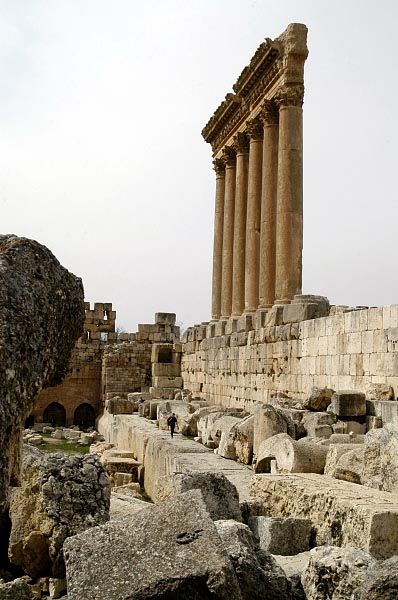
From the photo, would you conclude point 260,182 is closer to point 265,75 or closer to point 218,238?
point 265,75

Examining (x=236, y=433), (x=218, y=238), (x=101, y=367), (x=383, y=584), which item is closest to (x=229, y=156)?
(x=218, y=238)

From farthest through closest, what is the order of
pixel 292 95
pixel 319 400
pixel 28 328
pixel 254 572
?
pixel 292 95
pixel 319 400
pixel 254 572
pixel 28 328

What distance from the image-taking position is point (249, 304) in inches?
864

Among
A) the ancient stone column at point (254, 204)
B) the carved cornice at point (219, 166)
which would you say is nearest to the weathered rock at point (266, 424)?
the ancient stone column at point (254, 204)

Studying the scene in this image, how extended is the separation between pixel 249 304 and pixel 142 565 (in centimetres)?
1837

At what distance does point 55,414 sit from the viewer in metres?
31.1

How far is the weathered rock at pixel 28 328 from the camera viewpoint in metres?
2.88

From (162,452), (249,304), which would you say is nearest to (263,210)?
(249,304)

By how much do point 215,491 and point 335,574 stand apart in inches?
80.7

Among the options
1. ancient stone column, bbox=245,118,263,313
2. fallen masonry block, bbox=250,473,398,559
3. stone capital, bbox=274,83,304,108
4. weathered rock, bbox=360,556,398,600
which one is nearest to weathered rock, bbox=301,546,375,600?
weathered rock, bbox=360,556,398,600

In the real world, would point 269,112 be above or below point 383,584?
above

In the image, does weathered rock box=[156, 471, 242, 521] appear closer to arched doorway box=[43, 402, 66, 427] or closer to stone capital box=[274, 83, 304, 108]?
stone capital box=[274, 83, 304, 108]

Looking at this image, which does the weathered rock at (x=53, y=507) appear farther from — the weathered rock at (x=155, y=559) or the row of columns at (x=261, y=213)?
the row of columns at (x=261, y=213)

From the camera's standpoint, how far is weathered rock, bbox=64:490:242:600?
138 inches
